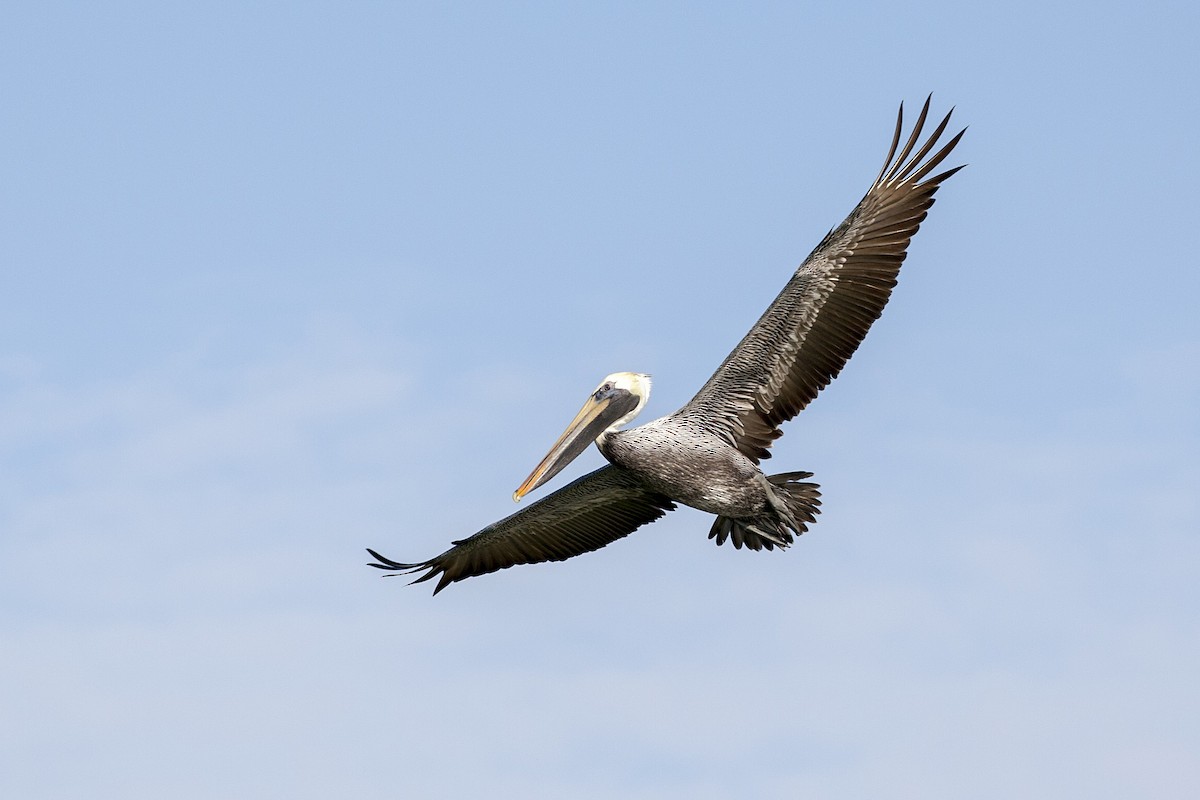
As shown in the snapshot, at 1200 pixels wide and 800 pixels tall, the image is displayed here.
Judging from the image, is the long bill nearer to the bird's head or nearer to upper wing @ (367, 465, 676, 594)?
the bird's head

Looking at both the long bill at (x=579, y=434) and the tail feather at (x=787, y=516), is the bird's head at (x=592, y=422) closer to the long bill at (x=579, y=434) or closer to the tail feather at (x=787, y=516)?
the long bill at (x=579, y=434)

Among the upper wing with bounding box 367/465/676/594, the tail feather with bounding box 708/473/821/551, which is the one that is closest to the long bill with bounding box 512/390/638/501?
the upper wing with bounding box 367/465/676/594

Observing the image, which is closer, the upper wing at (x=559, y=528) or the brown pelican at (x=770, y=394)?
the brown pelican at (x=770, y=394)

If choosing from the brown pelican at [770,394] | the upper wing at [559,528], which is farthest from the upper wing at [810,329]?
the upper wing at [559,528]

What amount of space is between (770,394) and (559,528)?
2.60 metres

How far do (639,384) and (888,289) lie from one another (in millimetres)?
2355

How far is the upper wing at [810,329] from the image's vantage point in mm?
16094

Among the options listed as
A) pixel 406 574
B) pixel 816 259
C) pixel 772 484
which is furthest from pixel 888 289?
pixel 406 574

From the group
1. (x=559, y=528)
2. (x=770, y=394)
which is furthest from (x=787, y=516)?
(x=559, y=528)

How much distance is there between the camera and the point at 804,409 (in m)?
16.3

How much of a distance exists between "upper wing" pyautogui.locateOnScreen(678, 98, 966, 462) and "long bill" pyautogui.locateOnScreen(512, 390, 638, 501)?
0.62m

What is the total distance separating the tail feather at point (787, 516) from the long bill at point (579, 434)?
139 cm

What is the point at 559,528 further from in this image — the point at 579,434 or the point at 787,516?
the point at 787,516

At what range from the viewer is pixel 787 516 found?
16.0m
